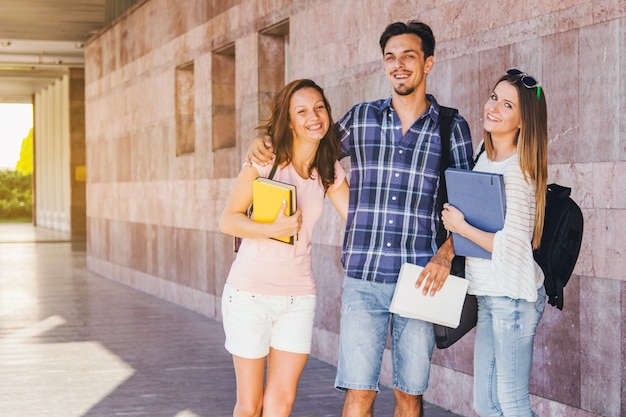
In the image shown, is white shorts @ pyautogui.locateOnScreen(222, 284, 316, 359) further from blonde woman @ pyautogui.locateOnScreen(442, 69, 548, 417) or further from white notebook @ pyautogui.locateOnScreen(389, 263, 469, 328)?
blonde woman @ pyautogui.locateOnScreen(442, 69, 548, 417)

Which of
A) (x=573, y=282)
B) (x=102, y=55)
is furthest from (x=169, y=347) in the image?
(x=102, y=55)

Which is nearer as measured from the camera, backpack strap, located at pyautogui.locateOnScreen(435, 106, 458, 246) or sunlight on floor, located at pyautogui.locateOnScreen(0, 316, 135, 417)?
backpack strap, located at pyautogui.locateOnScreen(435, 106, 458, 246)

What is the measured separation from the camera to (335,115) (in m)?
8.66

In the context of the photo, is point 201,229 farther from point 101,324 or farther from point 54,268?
point 54,268

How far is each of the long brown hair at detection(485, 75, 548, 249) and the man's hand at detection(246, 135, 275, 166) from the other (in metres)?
1.00

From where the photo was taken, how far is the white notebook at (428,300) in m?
4.04

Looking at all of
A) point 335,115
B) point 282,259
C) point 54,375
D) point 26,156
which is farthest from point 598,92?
point 26,156

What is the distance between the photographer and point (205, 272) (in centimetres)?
1246

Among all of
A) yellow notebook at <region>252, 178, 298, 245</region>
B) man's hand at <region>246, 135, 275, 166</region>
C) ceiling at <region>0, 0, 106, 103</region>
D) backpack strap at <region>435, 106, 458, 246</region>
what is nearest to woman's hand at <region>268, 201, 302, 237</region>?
yellow notebook at <region>252, 178, 298, 245</region>

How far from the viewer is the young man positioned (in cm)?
434

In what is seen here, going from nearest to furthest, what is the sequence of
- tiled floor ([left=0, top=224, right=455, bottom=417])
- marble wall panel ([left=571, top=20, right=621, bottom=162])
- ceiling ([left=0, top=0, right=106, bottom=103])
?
marble wall panel ([left=571, top=20, right=621, bottom=162]) → tiled floor ([left=0, top=224, right=455, bottom=417]) → ceiling ([left=0, top=0, right=106, bottom=103])

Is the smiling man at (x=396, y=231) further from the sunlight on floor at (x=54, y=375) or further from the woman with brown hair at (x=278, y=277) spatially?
the sunlight on floor at (x=54, y=375)

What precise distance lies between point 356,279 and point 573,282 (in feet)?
6.03

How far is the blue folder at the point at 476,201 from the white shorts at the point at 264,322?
702 millimetres
